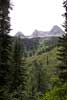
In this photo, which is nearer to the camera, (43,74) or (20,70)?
(20,70)

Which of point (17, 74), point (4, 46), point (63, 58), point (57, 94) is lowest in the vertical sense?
point (17, 74)

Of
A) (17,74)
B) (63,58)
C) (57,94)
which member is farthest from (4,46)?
(57,94)

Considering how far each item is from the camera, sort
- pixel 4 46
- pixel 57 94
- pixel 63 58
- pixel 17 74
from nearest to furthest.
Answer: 1. pixel 57 94
2. pixel 63 58
3. pixel 4 46
4. pixel 17 74

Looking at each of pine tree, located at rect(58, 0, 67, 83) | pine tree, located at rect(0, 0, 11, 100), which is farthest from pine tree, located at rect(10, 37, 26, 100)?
pine tree, located at rect(58, 0, 67, 83)

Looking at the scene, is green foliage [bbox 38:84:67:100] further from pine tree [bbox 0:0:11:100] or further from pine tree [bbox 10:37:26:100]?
pine tree [bbox 10:37:26:100]

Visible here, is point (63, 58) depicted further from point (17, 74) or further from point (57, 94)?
point (17, 74)

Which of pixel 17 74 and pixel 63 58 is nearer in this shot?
pixel 63 58

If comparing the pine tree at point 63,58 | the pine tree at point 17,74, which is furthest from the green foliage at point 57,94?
the pine tree at point 17,74

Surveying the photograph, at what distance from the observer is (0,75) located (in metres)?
24.9

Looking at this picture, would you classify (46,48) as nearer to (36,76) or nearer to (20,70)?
(36,76)

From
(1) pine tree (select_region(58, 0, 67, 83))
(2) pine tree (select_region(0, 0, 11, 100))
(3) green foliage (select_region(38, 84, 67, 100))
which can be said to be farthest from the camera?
(2) pine tree (select_region(0, 0, 11, 100))

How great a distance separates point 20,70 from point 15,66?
2.70 feet

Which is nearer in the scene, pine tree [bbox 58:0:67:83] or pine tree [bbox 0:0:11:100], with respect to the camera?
pine tree [bbox 58:0:67:83]

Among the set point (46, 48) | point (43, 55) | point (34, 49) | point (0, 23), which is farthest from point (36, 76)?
point (34, 49)
